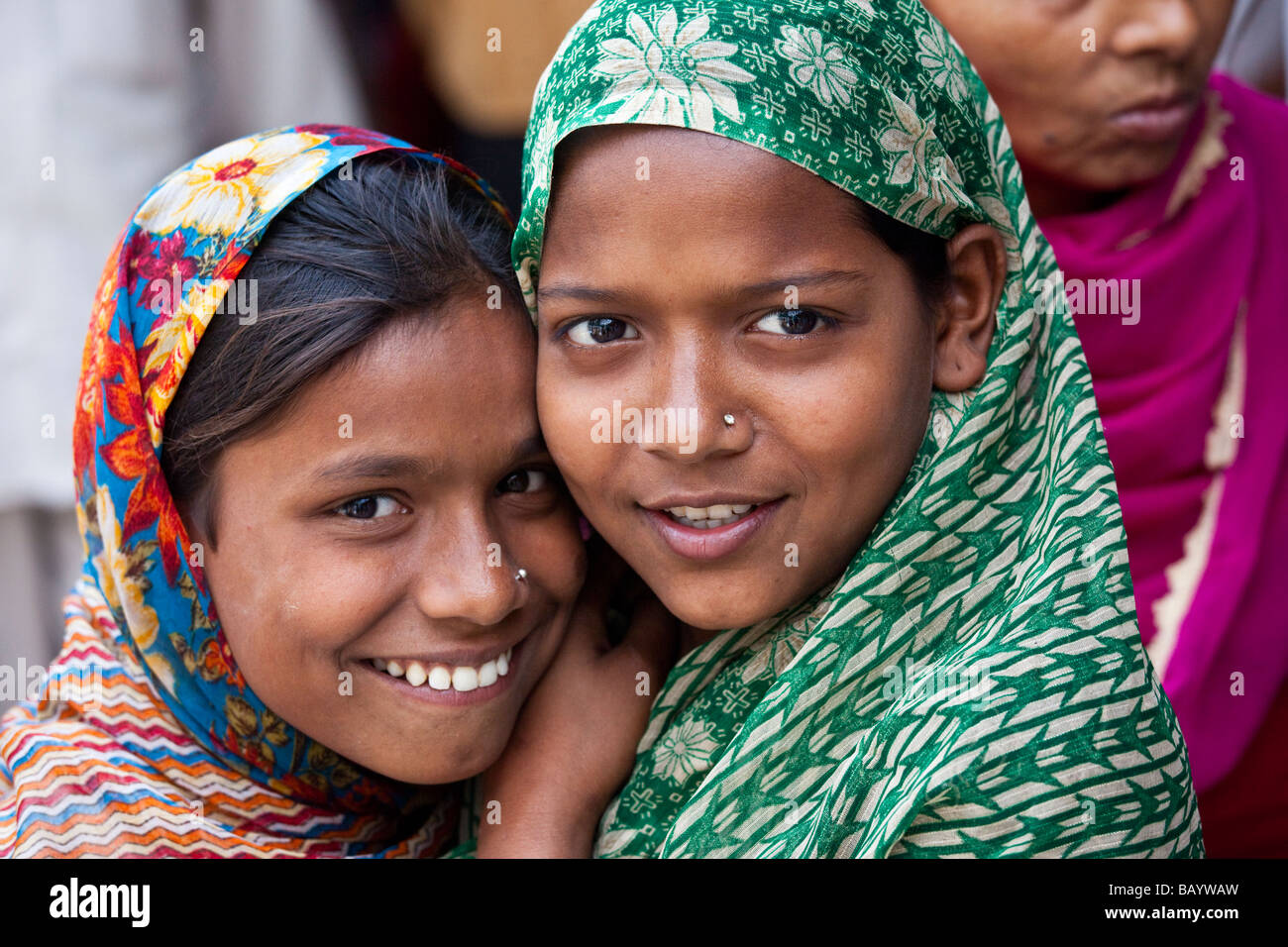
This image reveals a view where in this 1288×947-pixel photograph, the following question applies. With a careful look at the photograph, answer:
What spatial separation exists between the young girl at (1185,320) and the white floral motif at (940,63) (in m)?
0.64

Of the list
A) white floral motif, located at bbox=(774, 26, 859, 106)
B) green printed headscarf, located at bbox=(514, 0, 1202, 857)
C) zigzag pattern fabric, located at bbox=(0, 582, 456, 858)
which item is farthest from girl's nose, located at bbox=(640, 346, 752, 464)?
zigzag pattern fabric, located at bbox=(0, 582, 456, 858)

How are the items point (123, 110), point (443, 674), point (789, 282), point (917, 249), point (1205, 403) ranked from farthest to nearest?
point (123, 110)
point (1205, 403)
point (443, 674)
point (917, 249)
point (789, 282)

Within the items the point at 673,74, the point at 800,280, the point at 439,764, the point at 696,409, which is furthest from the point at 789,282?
the point at 439,764

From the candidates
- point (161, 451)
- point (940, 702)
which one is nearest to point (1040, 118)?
point (940, 702)

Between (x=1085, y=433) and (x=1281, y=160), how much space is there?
138 cm

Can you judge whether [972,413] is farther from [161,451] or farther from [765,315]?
[161,451]

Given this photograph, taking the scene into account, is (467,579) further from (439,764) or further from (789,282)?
(789,282)

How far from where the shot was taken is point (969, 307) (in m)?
1.57

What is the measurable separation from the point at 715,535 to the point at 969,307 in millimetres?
434

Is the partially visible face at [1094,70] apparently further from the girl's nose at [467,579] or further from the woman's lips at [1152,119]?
the girl's nose at [467,579]

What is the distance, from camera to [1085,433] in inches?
58.6

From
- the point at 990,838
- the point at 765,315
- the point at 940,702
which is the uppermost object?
the point at 765,315

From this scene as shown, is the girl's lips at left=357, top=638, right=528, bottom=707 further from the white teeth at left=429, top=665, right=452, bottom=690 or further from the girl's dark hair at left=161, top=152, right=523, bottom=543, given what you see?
the girl's dark hair at left=161, top=152, right=523, bottom=543

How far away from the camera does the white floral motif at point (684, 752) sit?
158 centimetres
